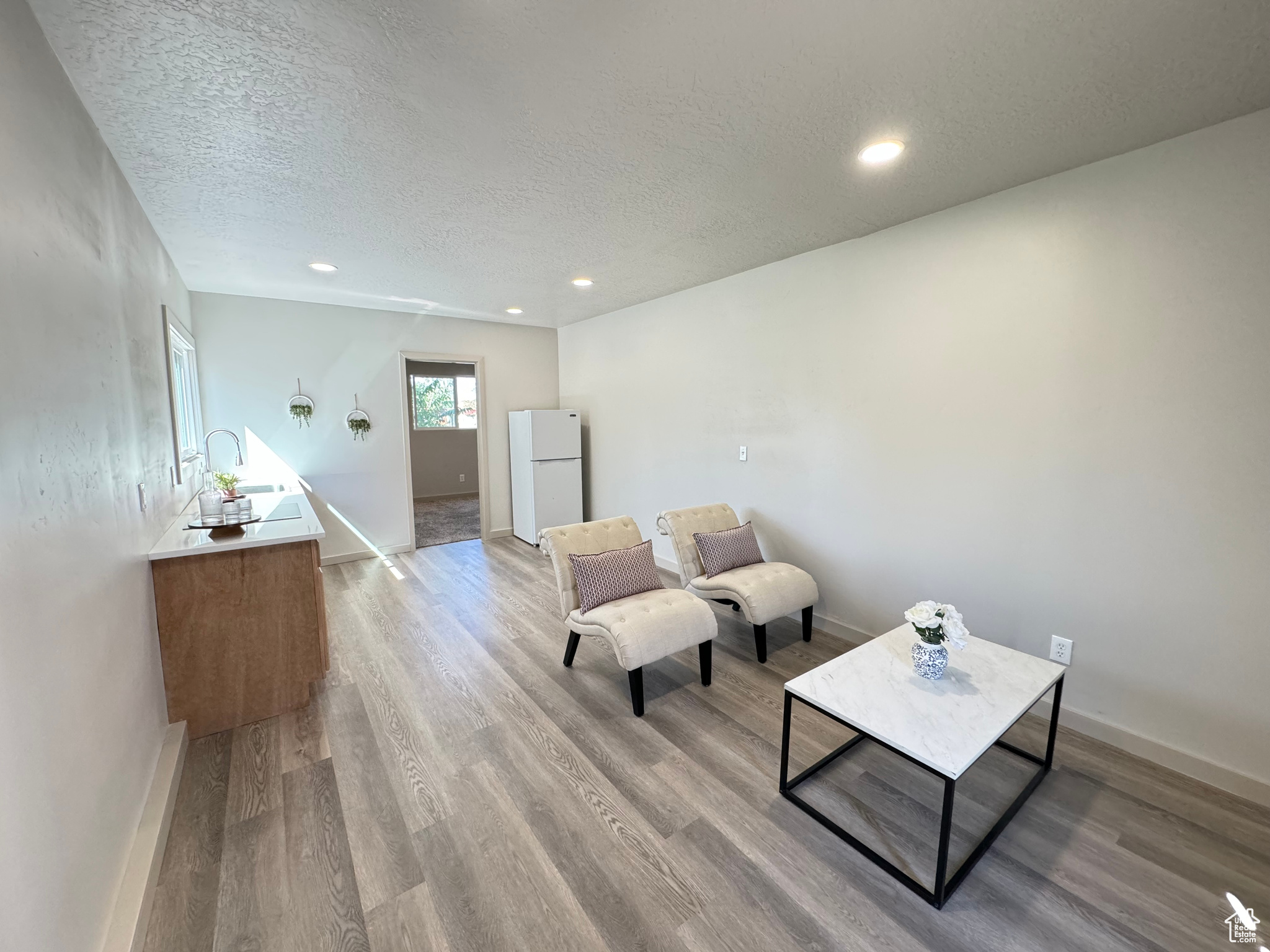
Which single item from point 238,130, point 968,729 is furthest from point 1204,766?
point 238,130

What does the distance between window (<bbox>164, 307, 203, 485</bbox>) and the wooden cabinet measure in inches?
39.2

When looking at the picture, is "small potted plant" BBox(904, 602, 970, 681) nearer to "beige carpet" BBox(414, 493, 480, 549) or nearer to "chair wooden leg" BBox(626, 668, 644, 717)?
"chair wooden leg" BBox(626, 668, 644, 717)

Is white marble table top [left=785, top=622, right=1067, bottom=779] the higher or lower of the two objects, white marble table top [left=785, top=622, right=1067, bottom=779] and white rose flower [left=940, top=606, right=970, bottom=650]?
the lower

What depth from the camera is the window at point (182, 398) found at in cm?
284

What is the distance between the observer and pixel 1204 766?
1.98m

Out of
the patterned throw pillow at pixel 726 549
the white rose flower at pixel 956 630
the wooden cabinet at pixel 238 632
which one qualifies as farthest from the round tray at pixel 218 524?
the white rose flower at pixel 956 630

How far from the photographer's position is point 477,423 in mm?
5453

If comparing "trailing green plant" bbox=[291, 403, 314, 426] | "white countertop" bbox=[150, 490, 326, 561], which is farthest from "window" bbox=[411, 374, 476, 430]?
"white countertop" bbox=[150, 490, 326, 561]

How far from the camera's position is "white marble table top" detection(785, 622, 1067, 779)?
1581 mm

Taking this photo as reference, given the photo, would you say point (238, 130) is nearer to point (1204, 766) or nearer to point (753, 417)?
point (753, 417)

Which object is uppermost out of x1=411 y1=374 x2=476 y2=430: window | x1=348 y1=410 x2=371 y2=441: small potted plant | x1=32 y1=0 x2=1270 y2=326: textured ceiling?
x1=32 y1=0 x2=1270 y2=326: textured ceiling

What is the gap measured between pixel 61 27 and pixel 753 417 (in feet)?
11.3

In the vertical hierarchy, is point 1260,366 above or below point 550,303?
below

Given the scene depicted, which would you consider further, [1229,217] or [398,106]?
[1229,217]
